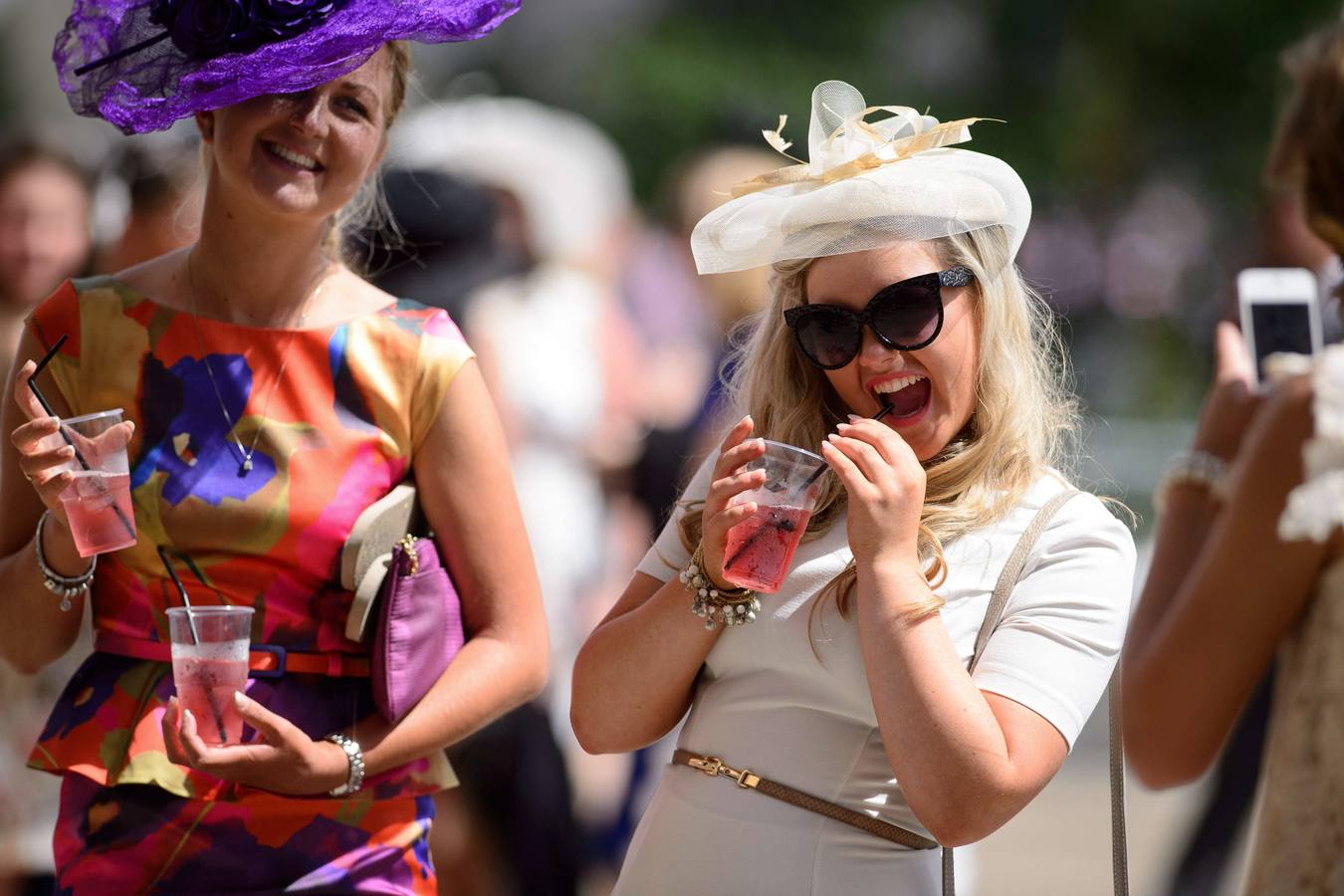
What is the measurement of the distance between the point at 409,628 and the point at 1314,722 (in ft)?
4.35

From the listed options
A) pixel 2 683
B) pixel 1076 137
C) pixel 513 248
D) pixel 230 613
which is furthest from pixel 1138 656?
pixel 1076 137

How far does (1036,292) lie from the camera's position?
2.78 metres

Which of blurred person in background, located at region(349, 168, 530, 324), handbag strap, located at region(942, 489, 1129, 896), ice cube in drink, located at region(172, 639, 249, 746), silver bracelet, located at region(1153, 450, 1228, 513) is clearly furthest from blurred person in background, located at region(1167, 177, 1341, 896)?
A: ice cube in drink, located at region(172, 639, 249, 746)

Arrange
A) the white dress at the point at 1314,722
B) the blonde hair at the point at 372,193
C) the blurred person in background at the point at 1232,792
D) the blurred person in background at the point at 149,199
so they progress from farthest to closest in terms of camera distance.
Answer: the blurred person in background at the point at 1232,792, the blurred person in background at the point at 149,199, the blonde hair at the point at 372,193, the white dress at the point at 1314,722

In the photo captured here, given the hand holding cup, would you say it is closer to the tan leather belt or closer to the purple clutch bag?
the tan leather belt

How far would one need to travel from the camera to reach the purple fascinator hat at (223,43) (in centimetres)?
249

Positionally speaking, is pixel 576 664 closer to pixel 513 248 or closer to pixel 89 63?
pixel 89 63

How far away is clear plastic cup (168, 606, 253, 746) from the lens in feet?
7.73

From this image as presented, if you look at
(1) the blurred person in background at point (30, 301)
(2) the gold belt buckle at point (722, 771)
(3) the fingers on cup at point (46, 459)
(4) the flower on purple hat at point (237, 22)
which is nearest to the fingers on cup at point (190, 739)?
(3) the fingers on cup at point (46, 459)

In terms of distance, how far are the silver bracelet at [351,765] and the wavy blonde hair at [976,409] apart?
0.61 meters

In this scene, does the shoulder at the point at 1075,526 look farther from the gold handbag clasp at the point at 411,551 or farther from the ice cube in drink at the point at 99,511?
the ice cube in drink at the point at 99,511

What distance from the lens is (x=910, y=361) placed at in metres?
2.47

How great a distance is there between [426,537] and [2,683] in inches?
78.4

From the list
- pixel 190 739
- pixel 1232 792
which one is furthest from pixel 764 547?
pixel 1232 792
